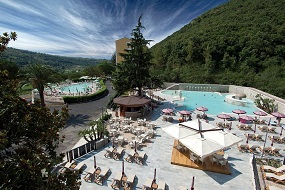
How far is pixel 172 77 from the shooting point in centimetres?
4666

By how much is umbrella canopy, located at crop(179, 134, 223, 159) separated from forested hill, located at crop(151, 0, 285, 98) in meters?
27.9

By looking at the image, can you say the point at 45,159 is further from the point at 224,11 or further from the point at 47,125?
the point at 224,11

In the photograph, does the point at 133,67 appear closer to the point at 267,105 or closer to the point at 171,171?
the point at 171,171

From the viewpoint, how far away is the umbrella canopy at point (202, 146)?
9697mm

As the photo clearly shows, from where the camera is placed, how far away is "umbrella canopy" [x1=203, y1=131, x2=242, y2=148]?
10.6 metres

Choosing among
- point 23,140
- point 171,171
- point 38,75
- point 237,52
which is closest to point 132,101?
point 171,171

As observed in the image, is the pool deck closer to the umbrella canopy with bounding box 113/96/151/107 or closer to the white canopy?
the white canopy

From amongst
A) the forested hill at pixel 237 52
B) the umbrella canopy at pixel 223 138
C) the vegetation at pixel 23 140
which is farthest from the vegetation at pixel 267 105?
the vegetation at pixel 23 140

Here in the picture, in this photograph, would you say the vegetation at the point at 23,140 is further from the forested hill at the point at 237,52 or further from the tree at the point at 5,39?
the forested hill at the point at 237,52

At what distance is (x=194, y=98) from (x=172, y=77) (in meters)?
14.3

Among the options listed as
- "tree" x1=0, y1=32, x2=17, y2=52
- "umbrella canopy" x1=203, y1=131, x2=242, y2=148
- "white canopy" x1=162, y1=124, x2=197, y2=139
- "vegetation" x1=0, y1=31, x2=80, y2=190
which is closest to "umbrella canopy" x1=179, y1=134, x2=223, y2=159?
"umbrella canopy" x1=203, y1=131, x2=242, y2=148

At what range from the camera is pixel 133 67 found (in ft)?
78.4

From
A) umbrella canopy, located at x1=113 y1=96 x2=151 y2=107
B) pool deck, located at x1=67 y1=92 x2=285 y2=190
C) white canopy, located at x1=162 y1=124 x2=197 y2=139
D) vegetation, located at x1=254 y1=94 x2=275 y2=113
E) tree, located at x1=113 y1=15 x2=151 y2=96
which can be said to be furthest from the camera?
tree, located at x1=113 y1=15 x2=151 y2=96

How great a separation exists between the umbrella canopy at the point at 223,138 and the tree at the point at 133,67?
47.2 ft
